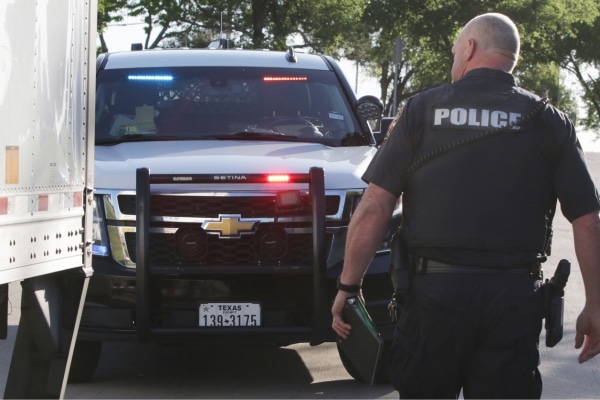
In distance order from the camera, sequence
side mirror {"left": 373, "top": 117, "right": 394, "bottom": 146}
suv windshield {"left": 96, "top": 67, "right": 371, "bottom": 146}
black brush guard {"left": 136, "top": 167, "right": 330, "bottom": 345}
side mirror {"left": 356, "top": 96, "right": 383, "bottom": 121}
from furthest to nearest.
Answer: side mirror {"left": 373, "top": 117, "right": 394, "bottom": 146} → side mirror {"left": 356, "top": 96, "right": 383, "bottom": 121} → suv windshield {"left": 96, "top": 67, "right": 371, "bottom": 146} → black brush guard {"left": 136, "top": 167, "right": 330, "bottom": 345}

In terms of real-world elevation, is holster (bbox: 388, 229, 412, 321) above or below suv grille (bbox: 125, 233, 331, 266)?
above

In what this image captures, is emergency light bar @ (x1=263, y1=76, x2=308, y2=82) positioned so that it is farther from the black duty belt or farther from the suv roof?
the black duty belt

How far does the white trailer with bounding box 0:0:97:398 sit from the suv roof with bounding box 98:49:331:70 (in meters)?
3.26

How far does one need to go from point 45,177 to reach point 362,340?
4.97 ft

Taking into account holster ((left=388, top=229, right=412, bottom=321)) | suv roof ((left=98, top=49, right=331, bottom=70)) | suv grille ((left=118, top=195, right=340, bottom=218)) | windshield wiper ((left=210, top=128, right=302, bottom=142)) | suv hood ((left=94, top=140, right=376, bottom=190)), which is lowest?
suv grille ((left=118, top=195, right=340, bottom=218))

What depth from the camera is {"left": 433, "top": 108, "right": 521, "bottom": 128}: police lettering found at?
13.7 feet

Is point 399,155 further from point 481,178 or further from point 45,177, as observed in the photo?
point 45,177

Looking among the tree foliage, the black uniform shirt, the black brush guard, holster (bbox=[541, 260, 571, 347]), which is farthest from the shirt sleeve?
the tree foliage

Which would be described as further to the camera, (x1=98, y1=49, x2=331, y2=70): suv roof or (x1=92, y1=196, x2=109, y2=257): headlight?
(x1=98, y1=49, x2=331, y2=70): suv roof

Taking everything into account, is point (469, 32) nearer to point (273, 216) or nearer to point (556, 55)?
point (273, 216)

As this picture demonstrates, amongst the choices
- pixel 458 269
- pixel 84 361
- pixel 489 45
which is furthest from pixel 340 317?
pixel 84 361

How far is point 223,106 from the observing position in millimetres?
8555

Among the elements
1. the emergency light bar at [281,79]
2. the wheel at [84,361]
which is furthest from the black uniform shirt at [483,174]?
the emergency light bar at [281,79]

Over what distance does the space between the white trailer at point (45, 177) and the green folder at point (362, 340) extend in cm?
129
